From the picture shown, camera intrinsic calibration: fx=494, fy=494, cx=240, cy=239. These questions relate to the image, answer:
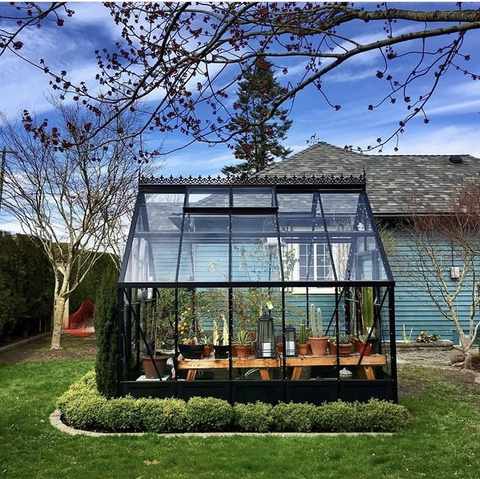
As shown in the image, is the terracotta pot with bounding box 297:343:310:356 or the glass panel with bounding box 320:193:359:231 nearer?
the terracotta pot with bounding box 297:343:310:356

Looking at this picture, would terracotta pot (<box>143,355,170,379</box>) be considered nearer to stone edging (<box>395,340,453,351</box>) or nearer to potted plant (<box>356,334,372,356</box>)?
potted plant (<box>356,334,372,356</box>)

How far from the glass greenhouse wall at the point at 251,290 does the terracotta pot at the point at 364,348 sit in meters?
0.02

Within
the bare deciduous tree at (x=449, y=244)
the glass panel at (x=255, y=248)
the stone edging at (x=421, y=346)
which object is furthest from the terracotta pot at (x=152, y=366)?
the stone edging at (x=421, y=346)

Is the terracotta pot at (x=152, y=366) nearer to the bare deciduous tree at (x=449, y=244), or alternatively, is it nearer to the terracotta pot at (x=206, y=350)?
the terracotta pot at (x=206, y=350)

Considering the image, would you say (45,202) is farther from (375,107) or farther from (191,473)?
(375,107)

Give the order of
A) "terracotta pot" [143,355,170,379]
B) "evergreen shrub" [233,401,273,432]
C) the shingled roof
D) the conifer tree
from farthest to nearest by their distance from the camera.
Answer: the shingled roof, "terracotta pot" [143,355,170,379], the conifer tree, "evergreen shrub" [233,401,273,432]

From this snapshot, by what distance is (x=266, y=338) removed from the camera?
664cm

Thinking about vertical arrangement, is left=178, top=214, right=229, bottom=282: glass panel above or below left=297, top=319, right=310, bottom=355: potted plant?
above

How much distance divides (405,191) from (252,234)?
23.4 ft

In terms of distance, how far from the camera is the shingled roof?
12.2m

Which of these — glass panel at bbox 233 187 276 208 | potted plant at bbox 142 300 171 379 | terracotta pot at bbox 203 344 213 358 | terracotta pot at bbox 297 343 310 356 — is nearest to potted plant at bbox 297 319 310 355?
terracotta pot at bbox 297 343 310 356

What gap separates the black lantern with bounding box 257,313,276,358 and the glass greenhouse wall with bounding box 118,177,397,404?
13mm

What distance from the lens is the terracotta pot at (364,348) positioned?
6.33 metres

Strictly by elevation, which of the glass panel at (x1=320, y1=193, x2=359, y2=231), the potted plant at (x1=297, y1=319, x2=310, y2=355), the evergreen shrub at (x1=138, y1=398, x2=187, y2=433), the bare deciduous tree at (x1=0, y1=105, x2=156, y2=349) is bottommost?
the evergreen shrub at (x1=138, y1=398, x2=187, y2=433)
